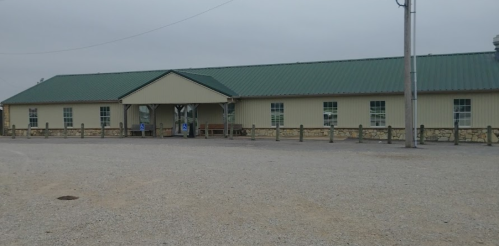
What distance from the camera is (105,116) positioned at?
→ 101 ft

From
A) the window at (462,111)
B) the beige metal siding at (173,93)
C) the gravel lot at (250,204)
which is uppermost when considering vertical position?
the beige metal siding at (173,93)

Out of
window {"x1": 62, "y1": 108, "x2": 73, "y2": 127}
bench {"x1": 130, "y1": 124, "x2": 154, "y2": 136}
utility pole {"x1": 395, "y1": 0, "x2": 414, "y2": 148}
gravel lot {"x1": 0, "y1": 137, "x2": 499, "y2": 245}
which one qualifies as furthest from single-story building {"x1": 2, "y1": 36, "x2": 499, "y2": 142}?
gravel lot {"x1": 0, "y1": 137, "x2": 499, "y2": 245}

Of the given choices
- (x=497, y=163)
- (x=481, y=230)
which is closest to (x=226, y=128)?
(x=497, y=163)

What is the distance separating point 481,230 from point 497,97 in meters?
20.0

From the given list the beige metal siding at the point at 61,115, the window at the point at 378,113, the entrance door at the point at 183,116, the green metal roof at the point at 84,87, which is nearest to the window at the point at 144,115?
the beige metal siding at the point at 61,115

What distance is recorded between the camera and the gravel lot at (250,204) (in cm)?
557

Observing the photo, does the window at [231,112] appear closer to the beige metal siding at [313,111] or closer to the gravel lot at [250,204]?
the beige metal siding at [313,111]

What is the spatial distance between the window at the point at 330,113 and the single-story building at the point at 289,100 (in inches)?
2.2

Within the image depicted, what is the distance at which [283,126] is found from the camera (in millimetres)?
27297

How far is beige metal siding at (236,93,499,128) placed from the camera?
76.9ft

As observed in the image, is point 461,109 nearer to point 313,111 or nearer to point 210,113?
point 313,111

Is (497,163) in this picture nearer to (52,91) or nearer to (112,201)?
(112,201)

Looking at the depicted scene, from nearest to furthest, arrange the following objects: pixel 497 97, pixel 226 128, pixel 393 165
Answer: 1. pixel 393 165
2. pixel 497 97
3. pixel 226 128

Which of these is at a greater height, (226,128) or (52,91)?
(52,91)
